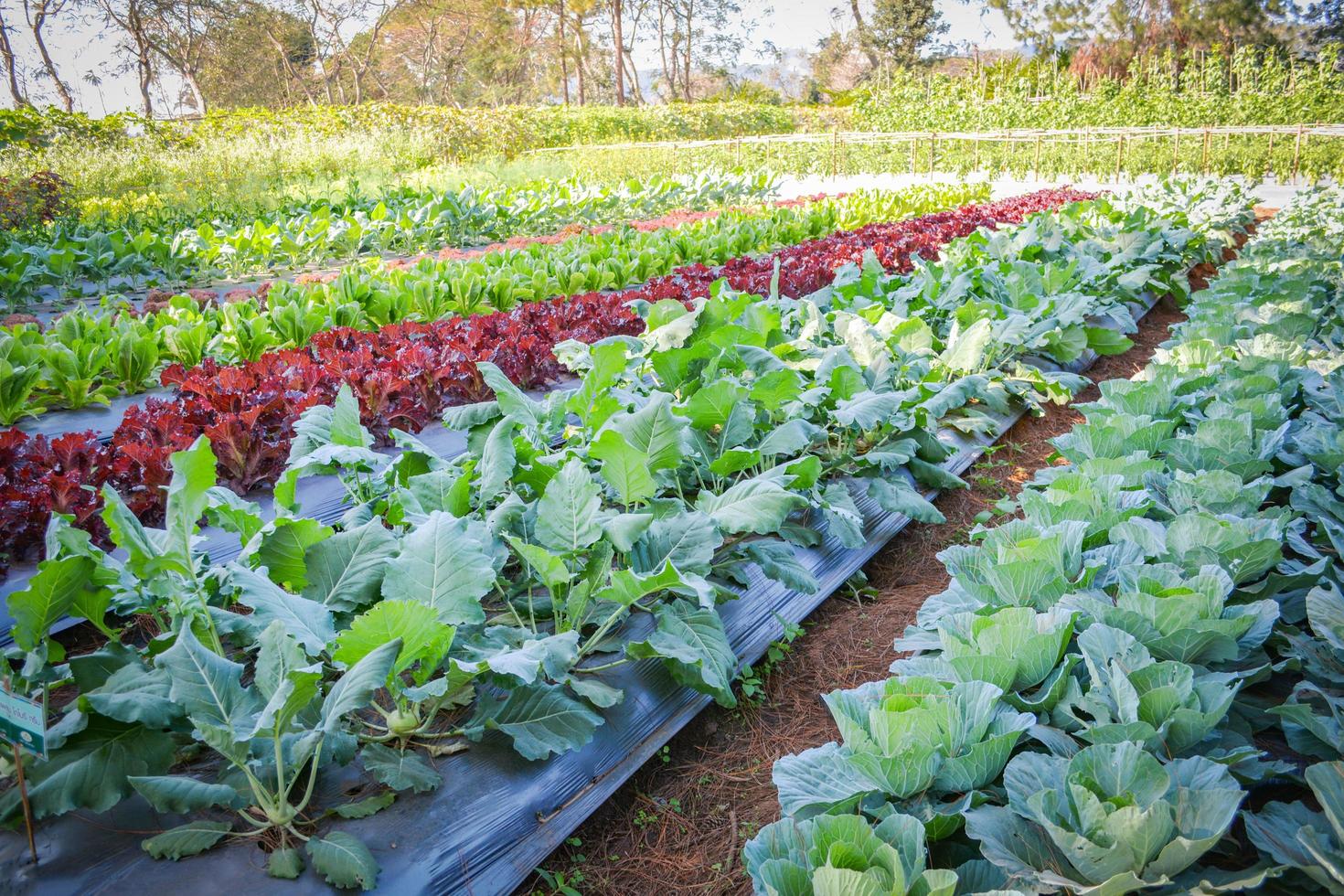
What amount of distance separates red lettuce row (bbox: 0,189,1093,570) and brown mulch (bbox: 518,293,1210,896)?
1.47 m

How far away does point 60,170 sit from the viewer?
14672mm

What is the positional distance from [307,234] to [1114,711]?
364 inches

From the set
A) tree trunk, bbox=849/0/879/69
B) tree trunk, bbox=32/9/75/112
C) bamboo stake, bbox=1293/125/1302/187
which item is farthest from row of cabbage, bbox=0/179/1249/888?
tree trunk, bbox=849/0/879/69

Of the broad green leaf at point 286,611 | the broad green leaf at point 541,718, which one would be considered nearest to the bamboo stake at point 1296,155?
the broad green leaf at point 541,718

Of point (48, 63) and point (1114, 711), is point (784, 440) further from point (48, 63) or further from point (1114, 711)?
point (48, 63)

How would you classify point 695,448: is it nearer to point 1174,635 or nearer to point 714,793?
point 714,793

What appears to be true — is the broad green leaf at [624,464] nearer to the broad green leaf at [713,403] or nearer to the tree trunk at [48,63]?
the broad green leaf at [713,403]

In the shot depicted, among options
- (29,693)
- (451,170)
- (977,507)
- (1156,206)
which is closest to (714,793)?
(29,693)

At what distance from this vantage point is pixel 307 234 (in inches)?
352

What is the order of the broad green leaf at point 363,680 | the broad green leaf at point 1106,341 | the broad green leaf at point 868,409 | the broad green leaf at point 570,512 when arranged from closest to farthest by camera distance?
the broad green leaf at point 363,680, the broad green leaf at point 570,512, the broad green leaf at point 868,409, the broad green leaf at point 1106,341

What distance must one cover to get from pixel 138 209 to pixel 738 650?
14.4 m

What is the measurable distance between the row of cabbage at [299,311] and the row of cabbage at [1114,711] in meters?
4.07

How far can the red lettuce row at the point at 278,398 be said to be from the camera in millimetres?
2748

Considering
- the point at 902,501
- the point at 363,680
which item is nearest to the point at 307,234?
the point at 902,501
